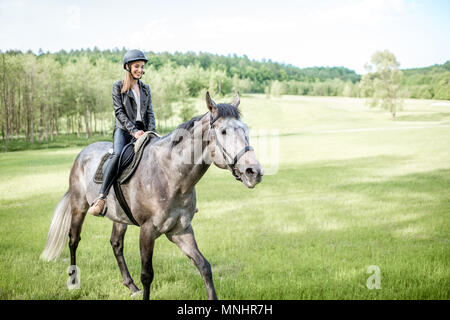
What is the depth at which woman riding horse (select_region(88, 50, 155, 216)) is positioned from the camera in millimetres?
4664

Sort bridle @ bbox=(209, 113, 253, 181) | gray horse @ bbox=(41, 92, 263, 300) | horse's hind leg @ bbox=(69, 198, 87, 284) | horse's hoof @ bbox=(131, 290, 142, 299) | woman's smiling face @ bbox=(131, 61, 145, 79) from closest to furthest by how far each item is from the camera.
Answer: bridle @ bbox=(209, 113, 253, 181) < gray horse @ bbox=(41, 92, 263, 300) < woman's smiling face @ bbox=(131, 61, 145, 79) < horse's hoof @ bbox=(131, 290, 142, 299) < horse's hind leg @ bbox=(69, 198, 87, 284)

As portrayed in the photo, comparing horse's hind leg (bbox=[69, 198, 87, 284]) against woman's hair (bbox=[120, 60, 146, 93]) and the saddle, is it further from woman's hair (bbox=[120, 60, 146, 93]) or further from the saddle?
woman's hair (bbox=[120, 60, 146, 93])

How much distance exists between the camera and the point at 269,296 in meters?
4.92

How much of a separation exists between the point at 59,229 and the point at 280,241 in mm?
4849

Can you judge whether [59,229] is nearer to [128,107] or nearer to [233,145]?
[128,107]

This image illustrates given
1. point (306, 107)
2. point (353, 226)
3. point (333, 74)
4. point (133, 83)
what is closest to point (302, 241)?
point (353, 226)

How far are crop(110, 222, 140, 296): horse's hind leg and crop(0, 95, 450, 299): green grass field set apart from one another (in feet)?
0.50

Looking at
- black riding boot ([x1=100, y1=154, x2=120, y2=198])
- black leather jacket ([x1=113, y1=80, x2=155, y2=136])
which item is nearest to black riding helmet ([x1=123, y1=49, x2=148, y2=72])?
black leather jacket ([x1=113, y1=80, x2=155, y2=136])

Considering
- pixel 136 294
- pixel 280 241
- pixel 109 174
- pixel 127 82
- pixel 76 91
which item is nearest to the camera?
pixel 109 174

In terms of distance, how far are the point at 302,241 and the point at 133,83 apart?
5.34 m

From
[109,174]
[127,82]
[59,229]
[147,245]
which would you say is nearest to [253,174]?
[147,245]

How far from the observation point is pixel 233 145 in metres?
3.45

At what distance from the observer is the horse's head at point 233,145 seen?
10.8 feet

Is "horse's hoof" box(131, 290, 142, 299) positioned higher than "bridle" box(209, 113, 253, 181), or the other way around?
"bridle" box(209, 113, 253, 181)
